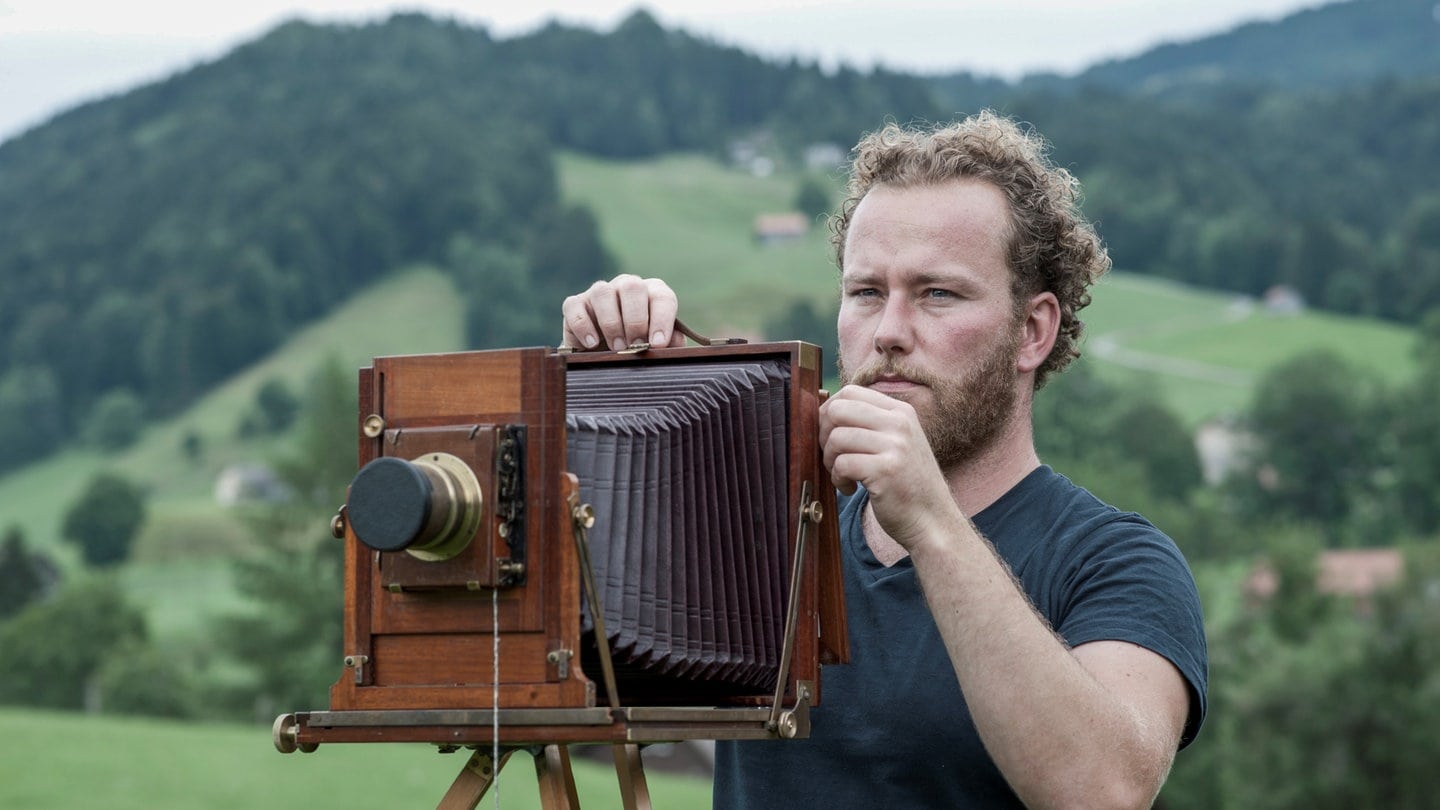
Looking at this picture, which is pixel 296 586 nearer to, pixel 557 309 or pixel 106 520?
pixel 106 520

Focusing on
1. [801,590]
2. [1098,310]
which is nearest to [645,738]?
[801,590]

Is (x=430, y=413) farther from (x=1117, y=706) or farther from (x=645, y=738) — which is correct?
(x=1117, y=706)

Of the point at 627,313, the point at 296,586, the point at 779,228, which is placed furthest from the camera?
the point at 779,228

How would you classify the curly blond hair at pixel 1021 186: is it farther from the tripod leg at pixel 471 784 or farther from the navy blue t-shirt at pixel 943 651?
the tripod leg at pixel 471 784

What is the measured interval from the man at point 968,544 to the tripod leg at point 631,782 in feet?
1.54

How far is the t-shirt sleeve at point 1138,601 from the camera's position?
389cm

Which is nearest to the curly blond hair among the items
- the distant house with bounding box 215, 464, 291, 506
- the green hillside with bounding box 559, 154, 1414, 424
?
the distant house with bounding box 215, 464, 291, 506

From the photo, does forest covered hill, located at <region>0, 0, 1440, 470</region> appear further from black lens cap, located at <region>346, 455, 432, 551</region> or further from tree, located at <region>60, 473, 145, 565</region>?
black lens cap, located at <region>346, 455, 432, 551</region>

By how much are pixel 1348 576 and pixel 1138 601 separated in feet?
303

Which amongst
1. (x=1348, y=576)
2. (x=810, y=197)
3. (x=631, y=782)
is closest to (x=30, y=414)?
(x=810, y=197)

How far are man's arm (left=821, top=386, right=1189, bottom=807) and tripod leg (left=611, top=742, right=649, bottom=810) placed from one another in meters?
0.70

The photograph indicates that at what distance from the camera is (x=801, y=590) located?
12.7ft

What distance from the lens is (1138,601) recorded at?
393 cm

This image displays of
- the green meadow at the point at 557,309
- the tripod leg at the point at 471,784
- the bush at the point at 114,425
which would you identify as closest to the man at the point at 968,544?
the tripod leg at the point at 471,784
